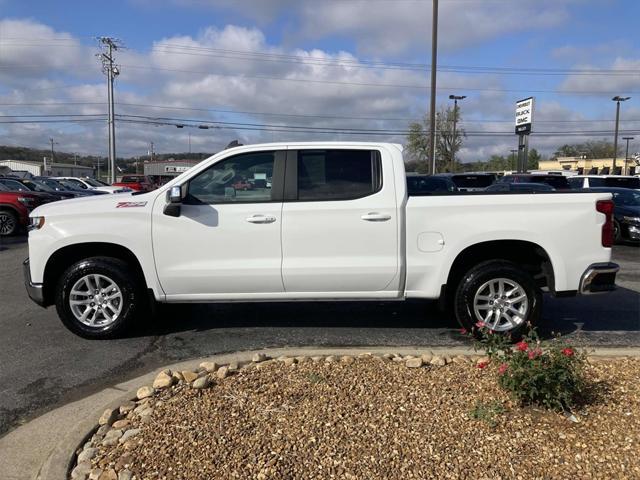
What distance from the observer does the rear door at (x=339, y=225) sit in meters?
5.05

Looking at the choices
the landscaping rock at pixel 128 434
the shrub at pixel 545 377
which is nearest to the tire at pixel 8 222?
the landscaping rock at pixel 128 434

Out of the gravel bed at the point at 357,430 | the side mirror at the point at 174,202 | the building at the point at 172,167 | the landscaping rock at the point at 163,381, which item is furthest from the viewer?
the building at the point at 172,167

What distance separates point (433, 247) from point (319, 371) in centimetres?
174

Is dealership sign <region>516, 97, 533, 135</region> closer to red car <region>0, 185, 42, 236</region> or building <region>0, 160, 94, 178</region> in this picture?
red car <region>0, 185, 42, 236</region>

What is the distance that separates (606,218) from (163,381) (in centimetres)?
417

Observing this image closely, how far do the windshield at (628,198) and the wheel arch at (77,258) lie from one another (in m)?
12.5

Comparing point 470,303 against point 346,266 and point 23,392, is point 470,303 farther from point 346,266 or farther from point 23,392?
point 23,392

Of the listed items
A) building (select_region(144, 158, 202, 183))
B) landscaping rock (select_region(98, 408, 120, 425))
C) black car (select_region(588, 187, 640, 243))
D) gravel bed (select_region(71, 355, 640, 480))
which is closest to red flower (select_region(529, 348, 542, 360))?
gravel bed (select_region(71, 355, 640, 480))

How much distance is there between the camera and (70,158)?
162 metres

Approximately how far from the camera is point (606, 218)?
504 centimetres

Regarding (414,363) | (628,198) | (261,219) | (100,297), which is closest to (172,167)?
(628,198)

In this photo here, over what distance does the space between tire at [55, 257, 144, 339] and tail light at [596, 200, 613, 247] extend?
14.7 ft

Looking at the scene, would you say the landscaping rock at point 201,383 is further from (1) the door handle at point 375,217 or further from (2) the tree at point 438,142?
(2) the tree at point 438,142

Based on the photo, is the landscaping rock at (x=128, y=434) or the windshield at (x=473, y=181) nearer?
the landscaping rock at (x=128, y=434)
